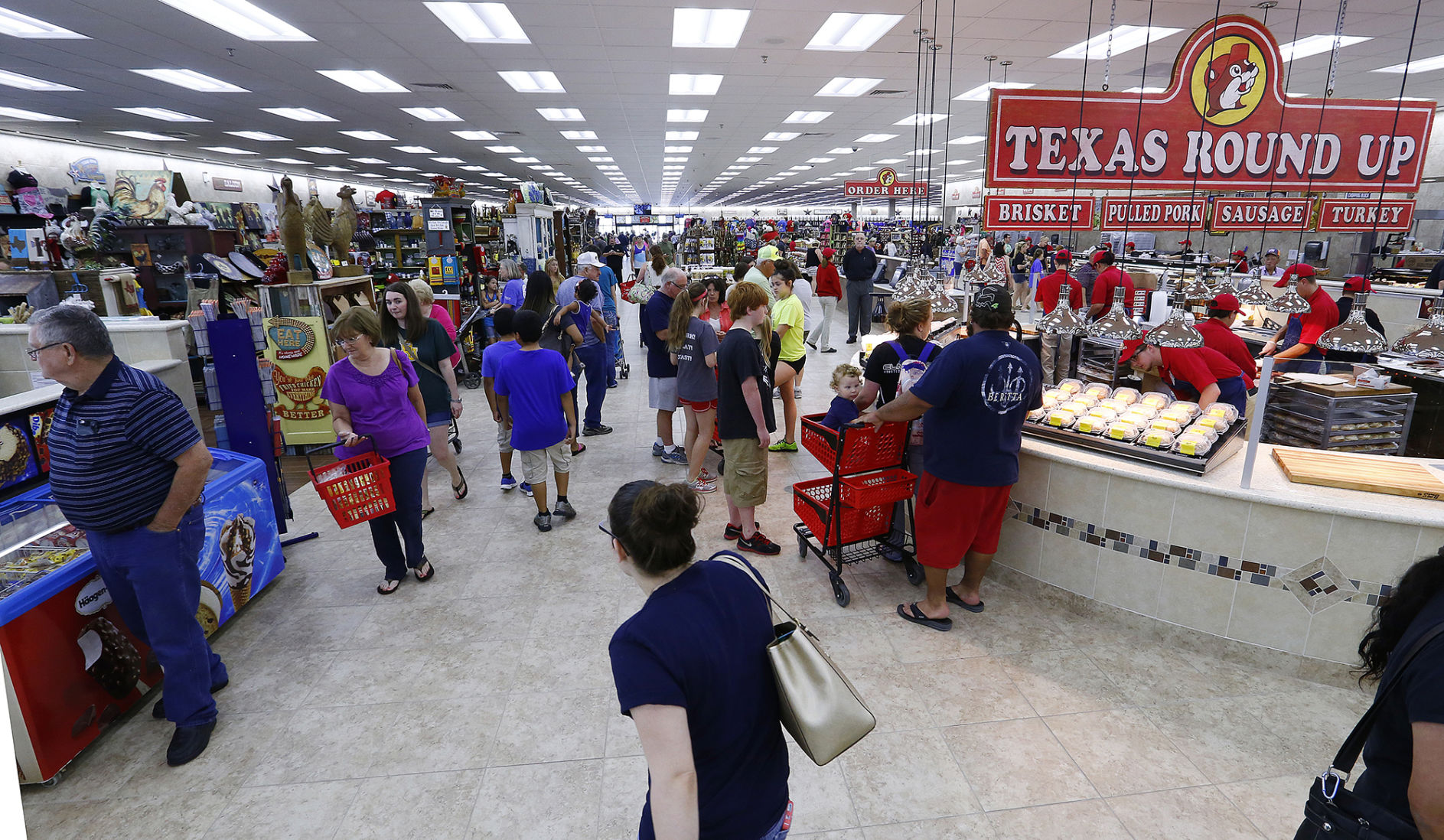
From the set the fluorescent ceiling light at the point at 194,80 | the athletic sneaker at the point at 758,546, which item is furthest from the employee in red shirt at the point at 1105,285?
the fluorescent ceiling light at the point at 194,80

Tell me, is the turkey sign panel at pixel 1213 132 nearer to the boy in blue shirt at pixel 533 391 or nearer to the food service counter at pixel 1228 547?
the food service counter at pixel 1228 547

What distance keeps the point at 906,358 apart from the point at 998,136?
55.6 inches

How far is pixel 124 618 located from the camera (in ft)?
9.07

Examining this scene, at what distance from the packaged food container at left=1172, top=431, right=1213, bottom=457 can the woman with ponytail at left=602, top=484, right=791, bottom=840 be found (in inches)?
109

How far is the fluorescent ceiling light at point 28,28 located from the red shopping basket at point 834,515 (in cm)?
757

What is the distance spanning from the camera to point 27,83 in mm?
8094

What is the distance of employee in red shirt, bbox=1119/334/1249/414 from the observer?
13.5 ft

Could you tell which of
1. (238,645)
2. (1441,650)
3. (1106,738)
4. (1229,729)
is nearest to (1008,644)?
(1106,738)

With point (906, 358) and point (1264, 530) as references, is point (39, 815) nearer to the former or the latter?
point (906, 358)

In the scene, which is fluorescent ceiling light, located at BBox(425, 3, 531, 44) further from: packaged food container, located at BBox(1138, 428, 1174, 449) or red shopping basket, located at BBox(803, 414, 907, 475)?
packaged food container, located at BBox(1138, 428, 1174, 449)

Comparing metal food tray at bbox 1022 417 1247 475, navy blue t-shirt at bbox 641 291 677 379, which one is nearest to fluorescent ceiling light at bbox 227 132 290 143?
navy blue t-shirt at bbox 641 291 677 379

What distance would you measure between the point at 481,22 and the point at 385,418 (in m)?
4.30

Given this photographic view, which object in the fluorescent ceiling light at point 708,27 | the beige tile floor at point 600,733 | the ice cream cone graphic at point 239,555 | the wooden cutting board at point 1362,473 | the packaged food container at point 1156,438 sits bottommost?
the beige tile floor at point 600,733

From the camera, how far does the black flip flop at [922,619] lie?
3445 mm
